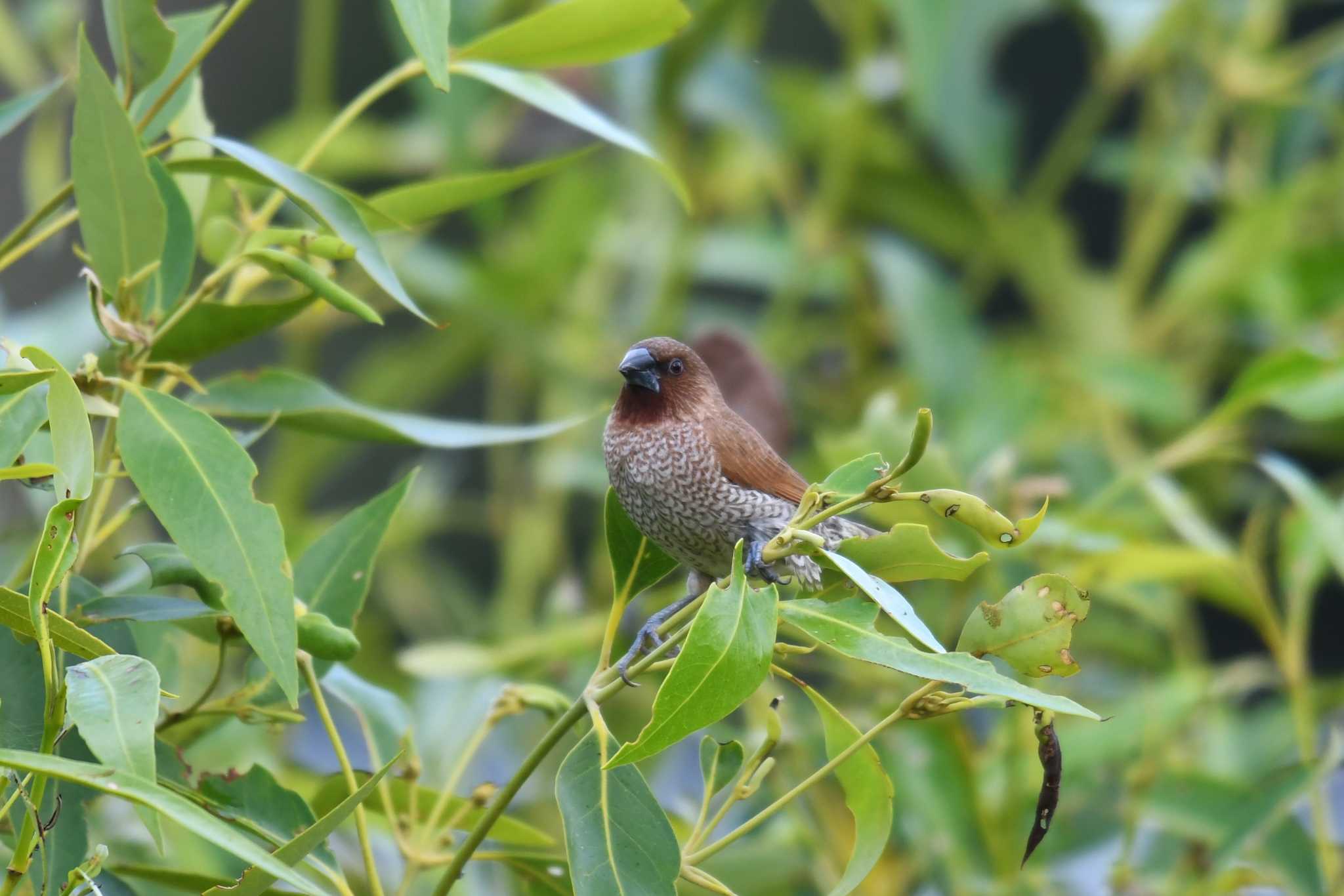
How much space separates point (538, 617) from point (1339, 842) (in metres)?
1.96

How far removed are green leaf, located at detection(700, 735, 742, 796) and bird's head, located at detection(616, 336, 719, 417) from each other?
1.49ft

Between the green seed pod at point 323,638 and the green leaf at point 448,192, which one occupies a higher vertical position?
the green leaf at point 448,192

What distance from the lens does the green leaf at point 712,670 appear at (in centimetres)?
100

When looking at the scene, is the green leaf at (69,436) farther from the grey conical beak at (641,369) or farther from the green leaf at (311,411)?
the grey conical beak at (641,369)

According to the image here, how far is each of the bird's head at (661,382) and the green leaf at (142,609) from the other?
554 millimetres

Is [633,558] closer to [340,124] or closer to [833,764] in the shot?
[833,764]

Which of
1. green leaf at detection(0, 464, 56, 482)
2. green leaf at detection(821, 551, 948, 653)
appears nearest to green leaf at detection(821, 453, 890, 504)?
green leaf at detection(821, 551, 948, 653)

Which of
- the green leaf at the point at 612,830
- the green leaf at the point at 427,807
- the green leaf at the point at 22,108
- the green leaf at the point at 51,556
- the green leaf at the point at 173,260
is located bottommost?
the green leaf at the point at 427,807

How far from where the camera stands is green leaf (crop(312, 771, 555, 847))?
1.37 m

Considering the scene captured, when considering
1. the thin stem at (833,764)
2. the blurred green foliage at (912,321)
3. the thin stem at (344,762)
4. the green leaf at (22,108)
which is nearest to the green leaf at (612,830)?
the thin stem at (833,764)

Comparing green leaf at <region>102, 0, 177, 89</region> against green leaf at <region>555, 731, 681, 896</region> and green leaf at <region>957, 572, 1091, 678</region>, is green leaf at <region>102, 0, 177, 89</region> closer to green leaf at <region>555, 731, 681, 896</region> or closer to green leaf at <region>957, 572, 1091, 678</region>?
→ green leaf at <region>555, 731, 681, 896</region>

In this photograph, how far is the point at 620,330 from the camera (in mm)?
3658

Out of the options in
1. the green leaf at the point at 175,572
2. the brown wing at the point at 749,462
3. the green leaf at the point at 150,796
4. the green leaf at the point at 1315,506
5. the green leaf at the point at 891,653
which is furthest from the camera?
the green leaf at the point at 1315,506

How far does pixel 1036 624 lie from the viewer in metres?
1.07
